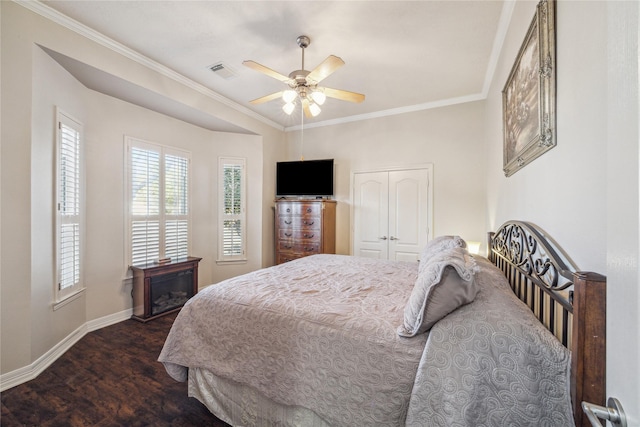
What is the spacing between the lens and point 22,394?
1.95m

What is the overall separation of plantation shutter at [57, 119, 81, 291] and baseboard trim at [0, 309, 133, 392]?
520 millimetres

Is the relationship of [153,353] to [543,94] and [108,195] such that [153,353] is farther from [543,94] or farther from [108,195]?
[543,94]

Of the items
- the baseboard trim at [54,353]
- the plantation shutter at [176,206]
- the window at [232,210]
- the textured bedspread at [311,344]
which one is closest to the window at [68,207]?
the baseboard trim at [54,353]

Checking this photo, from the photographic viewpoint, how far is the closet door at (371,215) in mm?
4379

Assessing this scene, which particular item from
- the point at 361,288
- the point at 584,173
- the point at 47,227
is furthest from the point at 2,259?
the point at 584,173

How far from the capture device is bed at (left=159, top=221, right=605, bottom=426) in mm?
931

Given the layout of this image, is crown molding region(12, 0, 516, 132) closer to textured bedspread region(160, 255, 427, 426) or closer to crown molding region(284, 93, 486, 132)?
crown molding region(284, 93, 486, 132)

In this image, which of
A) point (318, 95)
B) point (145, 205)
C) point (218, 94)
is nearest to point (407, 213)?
point (318, 95)

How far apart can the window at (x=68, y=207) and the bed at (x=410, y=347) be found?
1.73 meters

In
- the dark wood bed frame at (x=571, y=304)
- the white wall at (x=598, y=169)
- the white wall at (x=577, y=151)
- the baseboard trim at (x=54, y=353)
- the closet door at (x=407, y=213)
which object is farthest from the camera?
the closet door at (x=407, y=213)

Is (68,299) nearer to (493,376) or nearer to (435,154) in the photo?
(493,376)

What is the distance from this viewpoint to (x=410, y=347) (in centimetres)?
119

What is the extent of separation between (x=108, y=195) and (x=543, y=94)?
4.11 m

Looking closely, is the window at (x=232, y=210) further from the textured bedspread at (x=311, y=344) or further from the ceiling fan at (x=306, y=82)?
the textured bedspread at (x=311, y=344)
